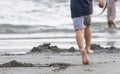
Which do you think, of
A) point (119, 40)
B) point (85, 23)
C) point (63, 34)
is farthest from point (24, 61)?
point (63, 34)

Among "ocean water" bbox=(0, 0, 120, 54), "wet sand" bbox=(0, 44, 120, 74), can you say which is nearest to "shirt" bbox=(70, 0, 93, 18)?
"wet sand" bbox=(0, 44, 120, 74)

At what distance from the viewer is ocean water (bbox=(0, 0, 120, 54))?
406 inches

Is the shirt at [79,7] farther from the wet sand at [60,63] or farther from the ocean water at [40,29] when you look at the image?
the ocean water at [40,29]

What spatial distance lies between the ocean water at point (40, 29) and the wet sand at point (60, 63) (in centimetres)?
96

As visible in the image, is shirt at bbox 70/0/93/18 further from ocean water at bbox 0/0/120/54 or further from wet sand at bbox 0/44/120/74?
ocean water at bbox 0/0/120/54

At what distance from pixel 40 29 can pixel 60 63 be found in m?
6.13

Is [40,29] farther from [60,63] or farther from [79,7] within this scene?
[60,63]

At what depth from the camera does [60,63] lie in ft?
23.7

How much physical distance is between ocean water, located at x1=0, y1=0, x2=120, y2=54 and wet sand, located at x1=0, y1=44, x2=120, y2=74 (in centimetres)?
96

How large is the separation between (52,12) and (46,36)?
239 inches

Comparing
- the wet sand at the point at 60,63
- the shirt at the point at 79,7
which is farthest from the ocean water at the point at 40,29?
the shirt at the point at 79,7

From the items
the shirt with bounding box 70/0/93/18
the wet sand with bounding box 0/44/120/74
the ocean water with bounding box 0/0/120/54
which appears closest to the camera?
the wet sand with bounding box 0/44/120/74

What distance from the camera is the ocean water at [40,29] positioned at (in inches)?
406

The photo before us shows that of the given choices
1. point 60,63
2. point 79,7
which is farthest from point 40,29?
point 60,63
